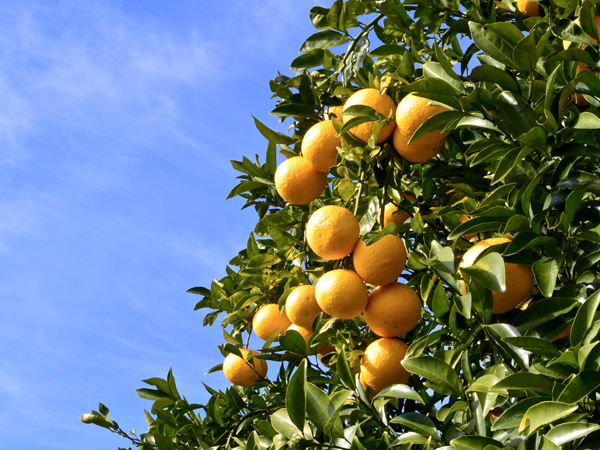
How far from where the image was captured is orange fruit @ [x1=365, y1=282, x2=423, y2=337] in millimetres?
1782

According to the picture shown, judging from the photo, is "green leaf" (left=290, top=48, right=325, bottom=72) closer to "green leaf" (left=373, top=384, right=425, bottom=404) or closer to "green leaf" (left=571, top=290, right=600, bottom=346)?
"green leaf" (left=373, top=384, right=425, bottom=404)

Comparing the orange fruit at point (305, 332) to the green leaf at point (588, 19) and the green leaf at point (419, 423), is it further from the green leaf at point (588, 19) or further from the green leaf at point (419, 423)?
the green leaf at point (588, 19)

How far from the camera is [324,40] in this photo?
7.39 ft

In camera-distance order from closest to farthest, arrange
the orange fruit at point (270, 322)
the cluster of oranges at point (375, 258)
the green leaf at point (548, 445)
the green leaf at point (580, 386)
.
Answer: the green leaf at point (548, 445) < the green leaf at point (580, 386) < the cluster of oranges at point (375, 258) < the orange fruit at point (270, 322)

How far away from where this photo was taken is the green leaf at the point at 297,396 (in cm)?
140

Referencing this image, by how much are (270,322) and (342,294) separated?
0.61 metres

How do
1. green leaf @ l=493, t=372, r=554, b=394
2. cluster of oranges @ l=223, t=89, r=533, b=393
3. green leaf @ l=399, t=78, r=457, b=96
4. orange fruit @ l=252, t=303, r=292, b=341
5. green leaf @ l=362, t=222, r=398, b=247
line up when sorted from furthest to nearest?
1. orange fruit @ l=252, t=303, r=292, b=341
2. cluster of oranges @ l=223, t=89, r=533, b=393
3. green leaf @ l=362, t=222, r=398, b=247
4. green leaf @ l=399, t=78, r=457, b=96
5. green leaf @ l=493, t=372, r=554, b=394

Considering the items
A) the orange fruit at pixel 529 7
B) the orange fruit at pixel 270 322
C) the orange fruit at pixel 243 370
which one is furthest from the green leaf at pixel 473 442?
the orange fruit at pixel 529 7

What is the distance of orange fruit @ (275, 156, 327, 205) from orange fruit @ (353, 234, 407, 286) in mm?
357

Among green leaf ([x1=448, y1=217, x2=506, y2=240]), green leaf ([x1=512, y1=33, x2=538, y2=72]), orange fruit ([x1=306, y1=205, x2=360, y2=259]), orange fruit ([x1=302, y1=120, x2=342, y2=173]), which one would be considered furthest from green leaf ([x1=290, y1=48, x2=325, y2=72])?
green leaf ([x1=448, y1=217, x2=506, y2=240])

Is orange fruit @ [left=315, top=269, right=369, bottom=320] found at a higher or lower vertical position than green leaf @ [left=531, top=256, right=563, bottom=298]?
higher

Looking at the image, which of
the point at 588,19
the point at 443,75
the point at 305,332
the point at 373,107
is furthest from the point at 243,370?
the point at 588,19

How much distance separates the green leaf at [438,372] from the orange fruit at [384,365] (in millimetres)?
313

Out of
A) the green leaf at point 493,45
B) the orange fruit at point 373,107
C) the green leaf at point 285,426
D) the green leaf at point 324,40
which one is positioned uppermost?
the green leaf at point 324,40
